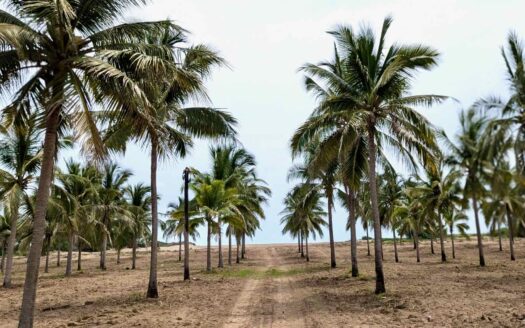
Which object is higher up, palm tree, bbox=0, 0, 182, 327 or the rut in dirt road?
palm tree, bbox=0, 0, 182, 327

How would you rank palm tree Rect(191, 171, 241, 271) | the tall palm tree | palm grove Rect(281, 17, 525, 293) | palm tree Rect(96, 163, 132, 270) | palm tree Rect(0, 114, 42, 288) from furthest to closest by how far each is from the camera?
palm tree Rect(96, 163, 132, 270) → palm tree Rect(191, 171, 241, 271) → palm tree Rect(0, 114, 42, 288) → the tall palm tree → palm grove Rect(281, 17, 525, 293)

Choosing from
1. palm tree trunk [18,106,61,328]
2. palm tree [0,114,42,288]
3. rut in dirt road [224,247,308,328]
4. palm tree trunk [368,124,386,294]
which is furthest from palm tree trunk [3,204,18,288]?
palm tree trunk [368,124,386,294]

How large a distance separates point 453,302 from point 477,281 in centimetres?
671

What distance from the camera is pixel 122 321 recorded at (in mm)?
11203

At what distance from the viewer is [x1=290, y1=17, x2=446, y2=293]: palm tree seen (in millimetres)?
14391

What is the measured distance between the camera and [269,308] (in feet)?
42.1

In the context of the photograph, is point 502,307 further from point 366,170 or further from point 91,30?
point 91,30

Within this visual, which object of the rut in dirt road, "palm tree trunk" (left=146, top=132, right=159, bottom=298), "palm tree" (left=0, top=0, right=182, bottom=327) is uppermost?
"palm tree" (left=0, top=0, right=182, bottom=327)

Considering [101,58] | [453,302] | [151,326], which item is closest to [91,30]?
[101,58]

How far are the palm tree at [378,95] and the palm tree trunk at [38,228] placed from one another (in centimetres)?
927

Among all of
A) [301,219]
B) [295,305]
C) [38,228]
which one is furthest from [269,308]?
[301,219]

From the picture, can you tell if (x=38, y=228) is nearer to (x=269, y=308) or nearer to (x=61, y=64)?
(x=61, y=64)

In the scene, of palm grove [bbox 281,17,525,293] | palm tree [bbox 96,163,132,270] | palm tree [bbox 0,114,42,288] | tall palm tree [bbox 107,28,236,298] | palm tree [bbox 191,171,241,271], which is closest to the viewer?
palm grove [bbox 281,17,525,293]

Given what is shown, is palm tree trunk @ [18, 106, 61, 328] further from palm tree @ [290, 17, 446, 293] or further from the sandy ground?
palm tree @ [290, 17, 446, 293]
